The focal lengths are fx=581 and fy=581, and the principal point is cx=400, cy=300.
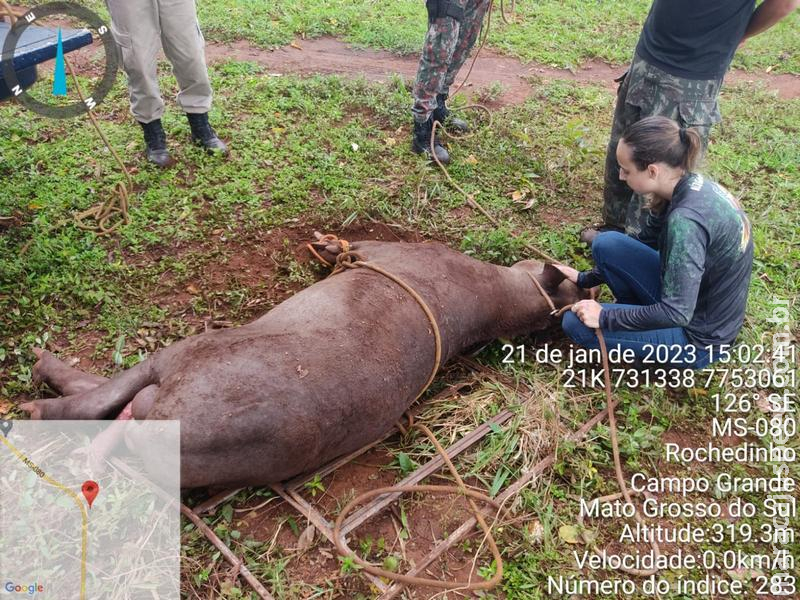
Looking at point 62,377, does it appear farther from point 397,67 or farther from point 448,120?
point 397,67

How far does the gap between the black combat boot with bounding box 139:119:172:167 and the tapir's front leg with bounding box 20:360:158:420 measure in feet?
8.39

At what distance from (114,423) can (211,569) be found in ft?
2.79

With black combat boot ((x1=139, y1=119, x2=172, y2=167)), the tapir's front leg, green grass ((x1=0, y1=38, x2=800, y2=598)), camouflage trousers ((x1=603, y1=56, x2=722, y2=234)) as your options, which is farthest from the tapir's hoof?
camouflage trousers ((x1=603, y1=56, x2=722, y2=234))

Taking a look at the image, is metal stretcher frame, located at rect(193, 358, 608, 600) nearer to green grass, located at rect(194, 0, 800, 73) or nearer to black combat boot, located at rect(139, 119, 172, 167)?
black combat boot, located at rect(139, 119, 172, 167)

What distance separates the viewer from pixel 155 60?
182 inches

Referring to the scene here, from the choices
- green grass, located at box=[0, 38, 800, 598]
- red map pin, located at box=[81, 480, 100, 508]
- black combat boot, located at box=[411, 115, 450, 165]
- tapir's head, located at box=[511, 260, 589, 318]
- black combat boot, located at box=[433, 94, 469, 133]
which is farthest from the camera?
black combat boot, located at box=[433, 94, 469, 133]

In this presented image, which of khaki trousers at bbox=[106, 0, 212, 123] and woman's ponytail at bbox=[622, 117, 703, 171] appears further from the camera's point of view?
khaki trousers at bbox=[106, 0, 212, 123]

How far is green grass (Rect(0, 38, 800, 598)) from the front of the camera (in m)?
3.44

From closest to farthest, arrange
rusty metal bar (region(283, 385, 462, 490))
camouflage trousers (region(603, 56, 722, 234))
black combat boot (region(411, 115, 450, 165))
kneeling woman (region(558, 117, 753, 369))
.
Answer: rusty metal bar (region(283, 385, 462, 490)) → kneeling woman (region(558, 117, 753, 369)) → camouflage trousers (region(603, 56, 722, 234)) → black combat boot (region(411, 115, 450, 165))

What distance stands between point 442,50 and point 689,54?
6.78ft

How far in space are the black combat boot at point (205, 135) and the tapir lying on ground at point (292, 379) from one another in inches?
90.8

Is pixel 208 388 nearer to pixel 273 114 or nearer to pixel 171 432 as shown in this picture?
pixel 171 432

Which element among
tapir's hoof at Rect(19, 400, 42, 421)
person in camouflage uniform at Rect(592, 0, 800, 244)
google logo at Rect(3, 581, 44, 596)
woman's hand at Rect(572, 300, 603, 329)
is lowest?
google logo at Rect(3, 581, 44, 596)

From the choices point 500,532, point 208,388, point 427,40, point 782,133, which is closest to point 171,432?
point 208,388
